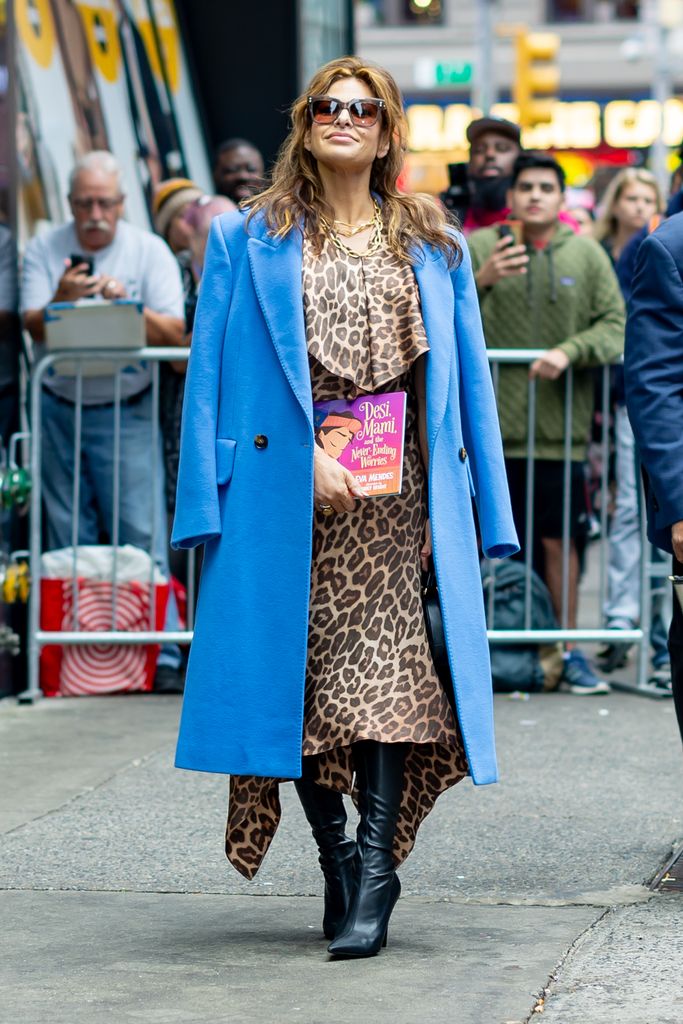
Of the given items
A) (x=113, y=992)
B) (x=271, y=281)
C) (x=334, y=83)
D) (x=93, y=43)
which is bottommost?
(x=113, y=992)

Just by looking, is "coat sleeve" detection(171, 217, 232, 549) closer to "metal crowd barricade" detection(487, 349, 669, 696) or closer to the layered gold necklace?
the layered gold necklace

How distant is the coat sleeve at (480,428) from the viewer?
448 centimetres

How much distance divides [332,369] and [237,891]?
Result: 143 cm

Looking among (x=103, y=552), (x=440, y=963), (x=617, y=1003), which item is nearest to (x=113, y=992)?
(x=440, y=963)

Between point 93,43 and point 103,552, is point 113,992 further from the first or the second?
point 93,43

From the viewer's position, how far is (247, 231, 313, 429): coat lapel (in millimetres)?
4285

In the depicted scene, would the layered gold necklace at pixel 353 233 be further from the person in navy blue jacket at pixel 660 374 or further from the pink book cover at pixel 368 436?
the person in navy blue jacket at pixel 660 374

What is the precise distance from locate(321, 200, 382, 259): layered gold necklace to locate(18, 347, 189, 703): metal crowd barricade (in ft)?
11.7

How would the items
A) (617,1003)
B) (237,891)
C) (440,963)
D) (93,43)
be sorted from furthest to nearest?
(93,43)
(237,891)
(440,963)
(617,1003)

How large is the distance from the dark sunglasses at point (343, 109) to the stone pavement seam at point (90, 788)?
234 centimetres

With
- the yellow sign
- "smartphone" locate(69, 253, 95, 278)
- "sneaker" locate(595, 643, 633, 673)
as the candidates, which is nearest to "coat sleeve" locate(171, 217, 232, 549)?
"smartphone" locate(69, 253, 95, 278)

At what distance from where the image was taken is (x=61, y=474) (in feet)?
27.0

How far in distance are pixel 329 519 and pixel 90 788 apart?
6.95 feet

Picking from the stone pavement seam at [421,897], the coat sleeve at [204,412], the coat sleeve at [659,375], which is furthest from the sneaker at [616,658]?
the coat sleeve at [204,412]
